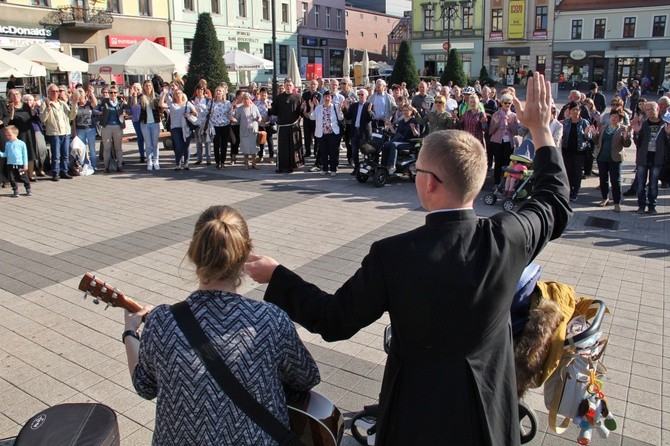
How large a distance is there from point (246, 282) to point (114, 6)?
106ft

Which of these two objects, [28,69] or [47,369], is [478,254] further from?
[28,69]

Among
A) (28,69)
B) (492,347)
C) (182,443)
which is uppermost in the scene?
(28,69)

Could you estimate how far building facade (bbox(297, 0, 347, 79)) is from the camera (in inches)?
2103

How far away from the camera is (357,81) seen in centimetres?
3712

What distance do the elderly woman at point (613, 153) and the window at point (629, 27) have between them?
4708cm

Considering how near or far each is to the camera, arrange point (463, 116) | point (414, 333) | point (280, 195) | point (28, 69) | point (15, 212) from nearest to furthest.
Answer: point (414, 333), point (15, 212), point (280, 195), point (463, 116), point (28, 69)

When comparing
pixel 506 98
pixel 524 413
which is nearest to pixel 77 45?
pixel 506 98

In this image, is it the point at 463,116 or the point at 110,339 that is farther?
the point at 463,116

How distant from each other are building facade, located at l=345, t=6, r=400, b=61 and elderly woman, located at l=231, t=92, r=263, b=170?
51.8m

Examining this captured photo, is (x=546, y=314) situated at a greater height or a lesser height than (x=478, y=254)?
lesser

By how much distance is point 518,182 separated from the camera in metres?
9.73

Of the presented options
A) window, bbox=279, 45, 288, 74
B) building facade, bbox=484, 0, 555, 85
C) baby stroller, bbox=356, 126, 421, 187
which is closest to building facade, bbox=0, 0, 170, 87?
window, bbox=279, 45, 288, 74

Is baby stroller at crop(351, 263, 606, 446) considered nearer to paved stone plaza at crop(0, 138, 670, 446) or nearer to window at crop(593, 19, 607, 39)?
paved stone plaza at crop(0, 138, 670, 446)

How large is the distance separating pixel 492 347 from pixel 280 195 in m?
8.79
